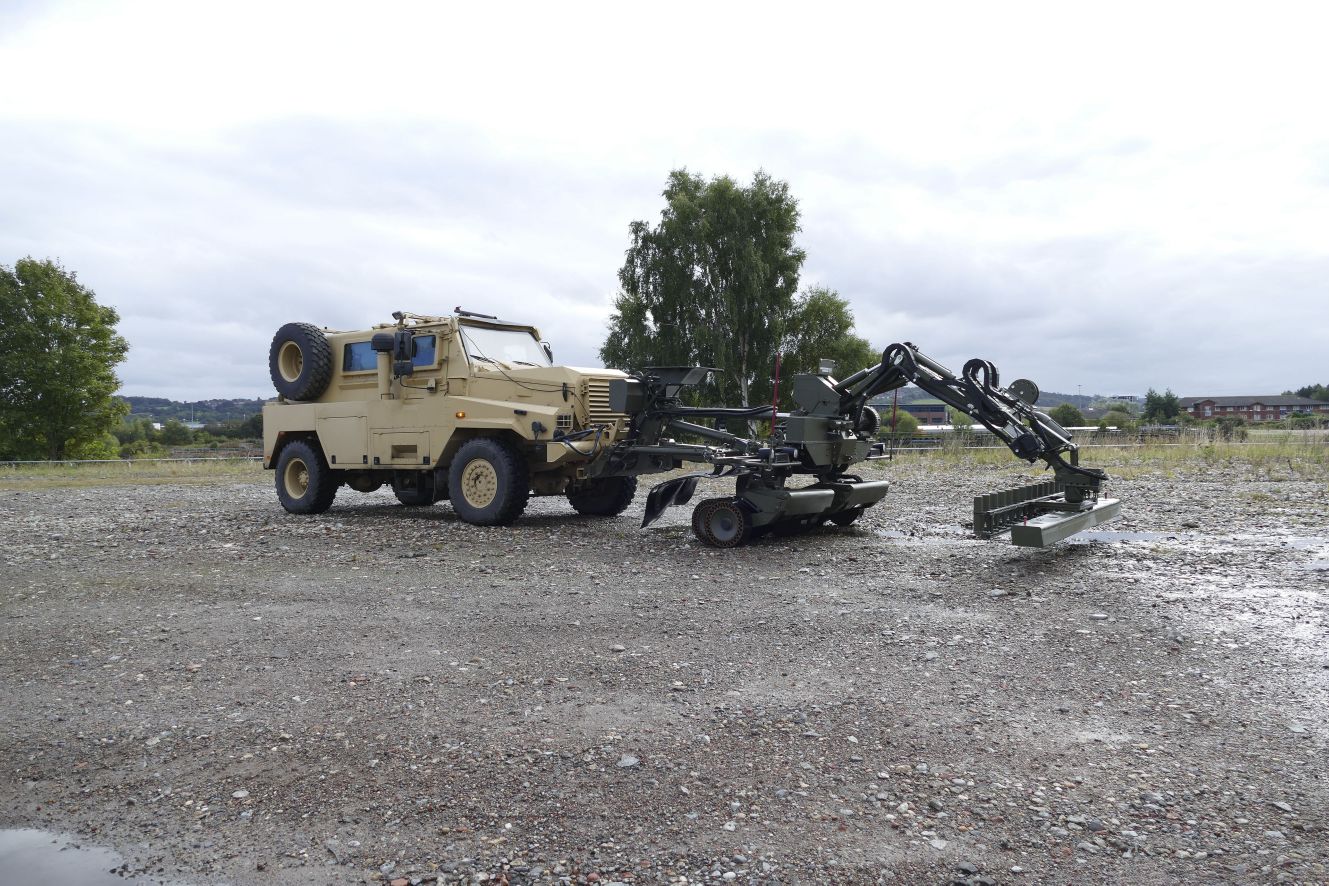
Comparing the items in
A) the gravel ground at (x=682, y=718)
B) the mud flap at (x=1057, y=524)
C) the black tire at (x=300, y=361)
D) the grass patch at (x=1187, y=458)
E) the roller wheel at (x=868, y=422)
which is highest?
the black tire at (x=300, y=361)

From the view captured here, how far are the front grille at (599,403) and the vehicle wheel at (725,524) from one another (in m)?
2.39

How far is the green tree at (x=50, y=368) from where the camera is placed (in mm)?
44188

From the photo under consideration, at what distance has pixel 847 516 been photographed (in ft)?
37.5

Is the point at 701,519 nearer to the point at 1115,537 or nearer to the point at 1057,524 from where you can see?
the point at 1057,524

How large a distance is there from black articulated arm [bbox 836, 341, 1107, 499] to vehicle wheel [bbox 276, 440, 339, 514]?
27.0 feet

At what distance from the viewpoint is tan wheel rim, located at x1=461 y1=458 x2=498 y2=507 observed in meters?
12.0

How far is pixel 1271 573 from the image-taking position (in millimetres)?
7793

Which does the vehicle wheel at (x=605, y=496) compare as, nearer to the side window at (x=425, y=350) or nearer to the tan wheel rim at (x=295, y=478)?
the side window at (x=425, y=350)

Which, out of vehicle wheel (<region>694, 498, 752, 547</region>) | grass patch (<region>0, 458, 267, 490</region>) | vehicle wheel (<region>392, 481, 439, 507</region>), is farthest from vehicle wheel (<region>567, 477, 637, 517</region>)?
grass patch (<region>0, 458, 267, 490</region>)

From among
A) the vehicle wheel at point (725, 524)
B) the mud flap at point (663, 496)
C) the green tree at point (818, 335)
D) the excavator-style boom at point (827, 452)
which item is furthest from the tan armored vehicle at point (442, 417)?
the green tree at point (818, 335)

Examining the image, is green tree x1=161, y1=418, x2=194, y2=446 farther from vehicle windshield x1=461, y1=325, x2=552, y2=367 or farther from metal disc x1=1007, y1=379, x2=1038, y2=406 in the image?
metal disc x1=1007, y1=379, x2=1038, y2=406

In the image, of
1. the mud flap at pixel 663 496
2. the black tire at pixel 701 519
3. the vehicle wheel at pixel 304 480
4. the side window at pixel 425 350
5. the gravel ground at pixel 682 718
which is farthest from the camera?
the vehicle wheel at pixel 304 480

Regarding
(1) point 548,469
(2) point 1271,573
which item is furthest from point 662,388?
(2) point 1271,573

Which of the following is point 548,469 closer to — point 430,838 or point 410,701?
point 410,701
